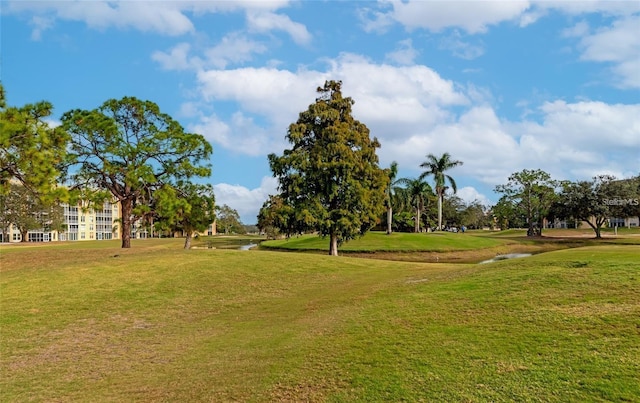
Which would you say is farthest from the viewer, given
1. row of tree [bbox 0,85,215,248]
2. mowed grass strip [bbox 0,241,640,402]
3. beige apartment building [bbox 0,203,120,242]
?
beige apartment building [bbox 0,203,120,242]

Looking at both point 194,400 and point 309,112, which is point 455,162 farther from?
point 194,400

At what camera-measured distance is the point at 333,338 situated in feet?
34.3

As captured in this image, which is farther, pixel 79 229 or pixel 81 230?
pixel 81 230

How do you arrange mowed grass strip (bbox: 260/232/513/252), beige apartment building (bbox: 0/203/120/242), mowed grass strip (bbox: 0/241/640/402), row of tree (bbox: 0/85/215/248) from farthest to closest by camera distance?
beige apartment building (bbox: 0/203/120/242) < mowed grass strip (bbox: 260/232/513/252) < row of tree (bbox: 0/85/215/248) < mowed grass strip (bbox: 0/241/640/402)

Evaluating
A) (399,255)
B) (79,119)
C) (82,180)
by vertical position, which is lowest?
(399,255)

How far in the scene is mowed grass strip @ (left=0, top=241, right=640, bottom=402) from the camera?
734 centimetres

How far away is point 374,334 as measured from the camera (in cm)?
1036

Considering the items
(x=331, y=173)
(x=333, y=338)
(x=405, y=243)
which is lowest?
(x=405, y=243)

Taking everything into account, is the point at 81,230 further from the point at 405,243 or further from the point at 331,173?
the point at 331,173

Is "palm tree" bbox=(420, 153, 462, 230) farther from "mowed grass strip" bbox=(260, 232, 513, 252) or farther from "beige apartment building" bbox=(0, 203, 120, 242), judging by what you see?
"beige apartment building" bbox=(0, 203, 120, 242)

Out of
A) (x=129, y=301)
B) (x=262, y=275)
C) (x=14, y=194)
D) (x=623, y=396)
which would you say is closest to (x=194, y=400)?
(x=623, y=396)

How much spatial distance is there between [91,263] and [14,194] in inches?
3189

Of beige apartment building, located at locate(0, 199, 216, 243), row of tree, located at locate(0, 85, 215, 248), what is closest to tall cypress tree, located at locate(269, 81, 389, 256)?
row of tree, located at locate(0, 85, 215, 248)

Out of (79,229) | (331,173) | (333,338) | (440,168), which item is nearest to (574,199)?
(440,168)
